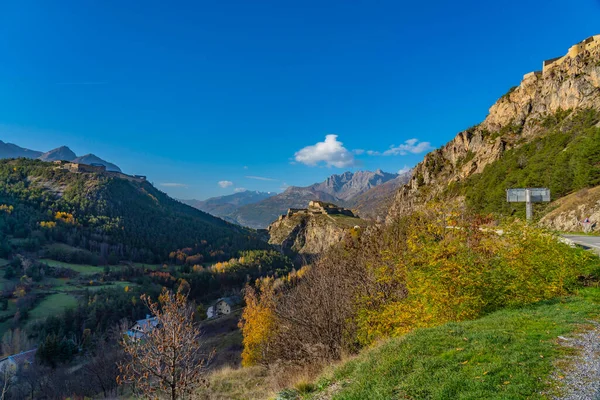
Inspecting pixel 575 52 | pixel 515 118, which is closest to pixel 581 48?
pixel 575 52

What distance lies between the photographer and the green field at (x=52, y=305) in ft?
276

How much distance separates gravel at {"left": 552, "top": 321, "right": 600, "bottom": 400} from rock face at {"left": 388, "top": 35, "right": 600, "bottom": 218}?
70.4 m

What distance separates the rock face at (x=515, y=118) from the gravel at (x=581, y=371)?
231 ft

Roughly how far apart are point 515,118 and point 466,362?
123 metres

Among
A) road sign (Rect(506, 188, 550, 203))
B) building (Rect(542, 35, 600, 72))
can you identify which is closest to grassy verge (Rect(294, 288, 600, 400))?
road sign (Rect(506, 188, 550, 203))

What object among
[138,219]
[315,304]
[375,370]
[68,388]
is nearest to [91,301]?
[68,388]

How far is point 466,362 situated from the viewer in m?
7.31

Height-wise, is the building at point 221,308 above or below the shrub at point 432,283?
below

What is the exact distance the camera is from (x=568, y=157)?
51844 millimetres

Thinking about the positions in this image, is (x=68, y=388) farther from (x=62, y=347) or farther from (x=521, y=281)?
(x=521, y=281)

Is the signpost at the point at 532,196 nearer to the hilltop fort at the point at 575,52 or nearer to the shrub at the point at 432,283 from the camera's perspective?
the shrub at the point at 432,283

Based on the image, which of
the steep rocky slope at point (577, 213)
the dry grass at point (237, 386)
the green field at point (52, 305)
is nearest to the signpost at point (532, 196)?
the steep rocky slope at point (577, 213)

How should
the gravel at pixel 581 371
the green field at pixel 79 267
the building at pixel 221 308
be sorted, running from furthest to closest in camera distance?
the green field at pixel 79 267, the building at pixel 221 308, the gravel at pixel 581 371

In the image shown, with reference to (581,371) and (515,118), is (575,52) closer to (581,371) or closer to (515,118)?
(515,118)
